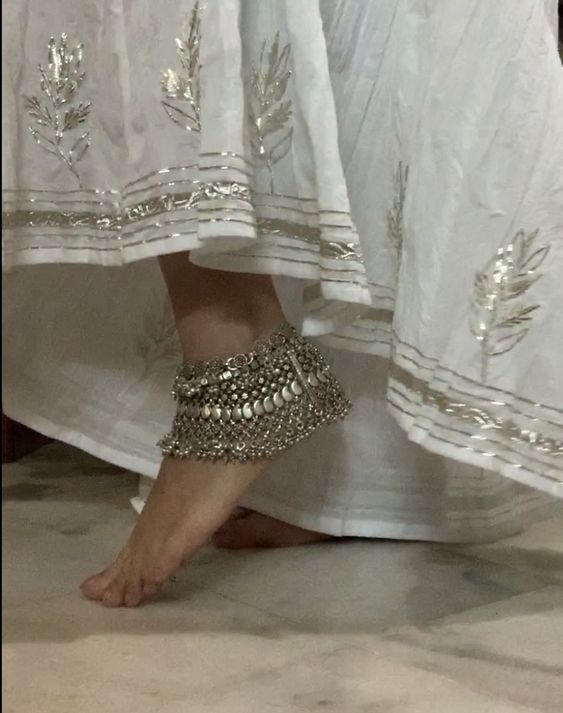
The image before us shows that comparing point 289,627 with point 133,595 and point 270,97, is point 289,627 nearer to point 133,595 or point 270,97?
point 133,595

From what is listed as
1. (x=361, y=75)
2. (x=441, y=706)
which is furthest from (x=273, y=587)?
(x=361, y=75)

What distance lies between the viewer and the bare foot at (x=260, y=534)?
32.4 inches

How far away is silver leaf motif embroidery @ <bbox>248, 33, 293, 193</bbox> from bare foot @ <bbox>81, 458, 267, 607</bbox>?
241mm

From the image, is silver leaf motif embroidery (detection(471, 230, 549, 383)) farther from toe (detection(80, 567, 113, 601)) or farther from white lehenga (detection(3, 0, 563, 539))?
toe (detection(80, 567, 113, 601))

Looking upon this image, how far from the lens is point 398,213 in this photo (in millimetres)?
674

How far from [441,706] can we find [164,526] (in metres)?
0.26

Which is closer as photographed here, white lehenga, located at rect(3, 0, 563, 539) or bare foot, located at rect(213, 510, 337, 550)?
white lehenga, located at rect(3, 0, 563, 539)

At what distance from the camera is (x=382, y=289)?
706 mm

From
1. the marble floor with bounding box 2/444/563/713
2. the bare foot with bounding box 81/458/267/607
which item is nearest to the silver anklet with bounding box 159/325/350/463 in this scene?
the bare foot with bounding box 81/458/267/607

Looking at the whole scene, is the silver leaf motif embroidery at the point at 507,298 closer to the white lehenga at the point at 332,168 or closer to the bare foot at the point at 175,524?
the white lehenga at the point at 332,168

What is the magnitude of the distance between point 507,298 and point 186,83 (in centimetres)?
25

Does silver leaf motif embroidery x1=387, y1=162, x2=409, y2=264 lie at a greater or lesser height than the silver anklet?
greater

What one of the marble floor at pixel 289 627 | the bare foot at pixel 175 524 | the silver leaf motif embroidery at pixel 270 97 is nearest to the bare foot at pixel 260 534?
the marble floor at pixel 289 627

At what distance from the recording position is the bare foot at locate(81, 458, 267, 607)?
69 cm
